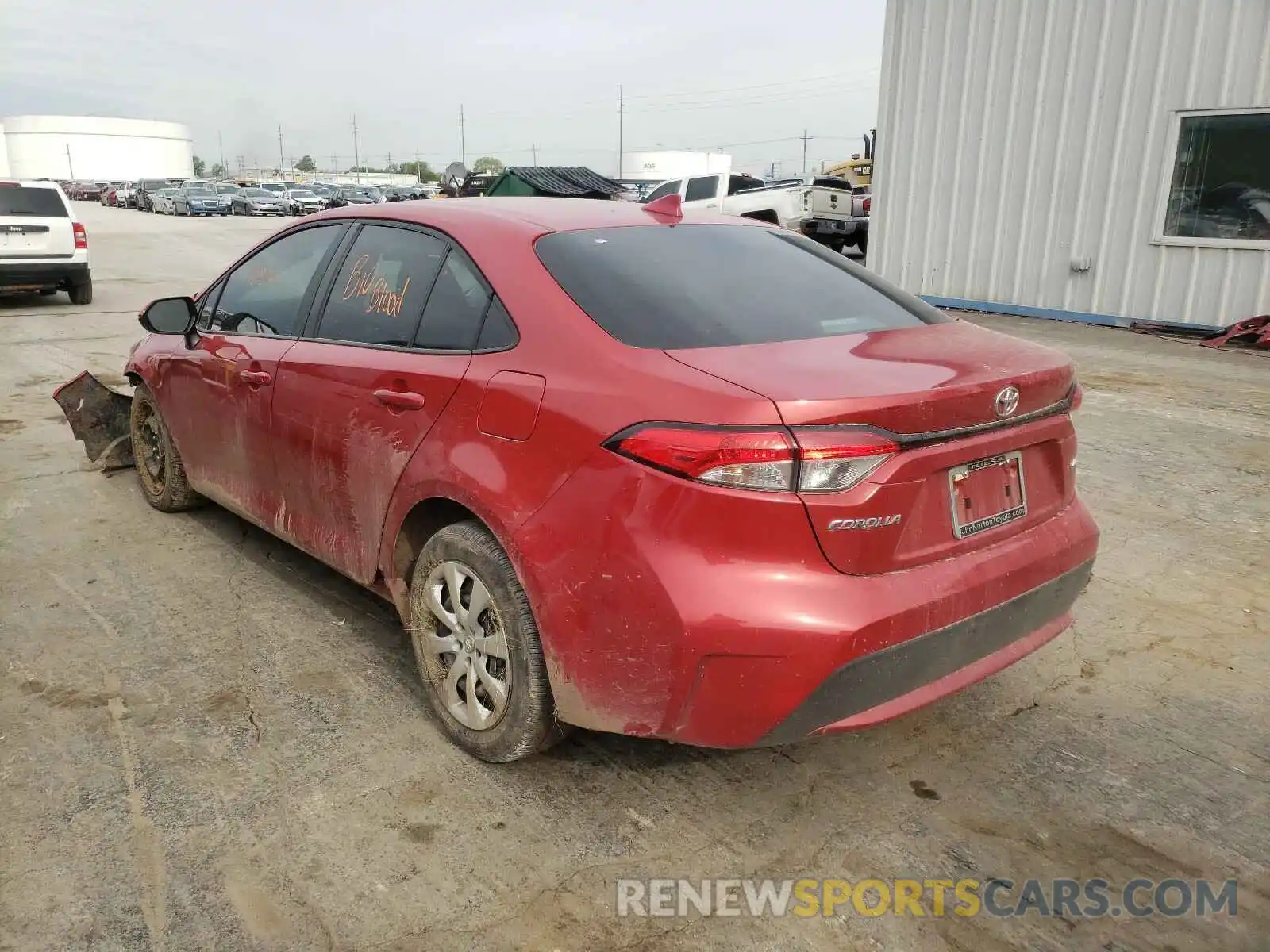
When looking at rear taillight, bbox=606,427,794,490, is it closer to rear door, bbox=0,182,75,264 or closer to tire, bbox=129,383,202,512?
tire, bbox=129,383,202,512

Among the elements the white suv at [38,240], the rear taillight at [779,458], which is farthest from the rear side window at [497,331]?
the white suv at [38,240]

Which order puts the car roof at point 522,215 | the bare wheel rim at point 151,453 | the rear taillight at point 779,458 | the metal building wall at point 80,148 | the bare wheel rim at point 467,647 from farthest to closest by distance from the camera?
the metal building wall at point 80,148 → the bare wheel rim at point 151,453 → the car roof at point 522,215 → the bare wheel rim at point 467,647 → the rear taillight at point 779,458

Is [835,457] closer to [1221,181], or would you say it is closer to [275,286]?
[275,286]

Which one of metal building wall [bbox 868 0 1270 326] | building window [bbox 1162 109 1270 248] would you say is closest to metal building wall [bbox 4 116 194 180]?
metal building wall [bbox 868 0 1270 326]

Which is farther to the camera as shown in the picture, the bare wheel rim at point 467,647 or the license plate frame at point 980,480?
the bare wheel rim at point 467,647

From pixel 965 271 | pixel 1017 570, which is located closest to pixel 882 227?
pixel 965 271

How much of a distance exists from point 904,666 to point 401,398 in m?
1.69

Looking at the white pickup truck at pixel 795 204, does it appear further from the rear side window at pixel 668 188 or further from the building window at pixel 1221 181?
the building window at pixel 1221 181

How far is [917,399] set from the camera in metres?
2.38

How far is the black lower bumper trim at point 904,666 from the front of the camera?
2.33 m

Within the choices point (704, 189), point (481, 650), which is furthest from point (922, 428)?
point (704, 189)

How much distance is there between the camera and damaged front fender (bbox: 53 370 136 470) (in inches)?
233

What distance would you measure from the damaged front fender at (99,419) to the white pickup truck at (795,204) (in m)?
13.4

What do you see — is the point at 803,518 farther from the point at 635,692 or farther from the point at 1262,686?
the point at 1262,686
